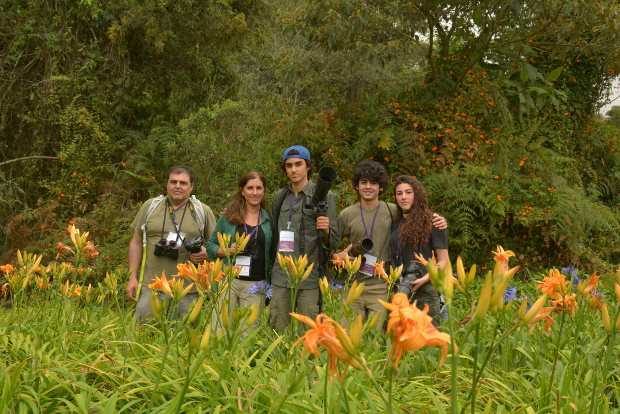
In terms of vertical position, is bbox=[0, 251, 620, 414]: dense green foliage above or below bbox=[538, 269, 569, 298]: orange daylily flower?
below

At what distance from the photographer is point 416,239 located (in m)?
2.96

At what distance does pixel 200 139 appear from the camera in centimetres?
621

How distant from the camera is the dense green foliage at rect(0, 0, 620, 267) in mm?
5910

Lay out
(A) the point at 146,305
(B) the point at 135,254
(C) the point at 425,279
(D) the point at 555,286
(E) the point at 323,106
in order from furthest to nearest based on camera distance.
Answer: (E) the point at 323,106
(B) the point at 135,254
(A) the point at 146,305
(C) the point at 425,279
(D) the point at 555,286

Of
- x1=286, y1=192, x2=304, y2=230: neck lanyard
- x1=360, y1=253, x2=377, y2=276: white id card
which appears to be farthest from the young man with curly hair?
x1=286, y1=192, x2=304, y2=230: neck lanyard

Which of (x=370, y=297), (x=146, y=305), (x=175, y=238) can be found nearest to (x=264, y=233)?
(x=175, y=238)

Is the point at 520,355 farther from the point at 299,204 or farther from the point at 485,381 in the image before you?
the point at 299,204

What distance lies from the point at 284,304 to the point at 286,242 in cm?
32

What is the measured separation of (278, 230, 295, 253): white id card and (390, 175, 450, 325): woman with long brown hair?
0.54 meters

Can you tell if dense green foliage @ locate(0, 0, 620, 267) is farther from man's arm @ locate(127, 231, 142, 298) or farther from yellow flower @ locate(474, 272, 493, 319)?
yellow flower @ locate(474, 272, 493, 319)

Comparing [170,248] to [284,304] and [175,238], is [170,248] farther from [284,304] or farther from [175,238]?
[284,304]

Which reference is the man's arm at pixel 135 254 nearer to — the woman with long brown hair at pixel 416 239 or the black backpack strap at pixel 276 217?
the black backpack strap at pixel 276 217

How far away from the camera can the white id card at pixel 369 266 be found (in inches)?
116

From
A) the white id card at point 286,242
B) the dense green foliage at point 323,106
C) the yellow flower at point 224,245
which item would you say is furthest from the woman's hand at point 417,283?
the dense green foliage at point 323,106
